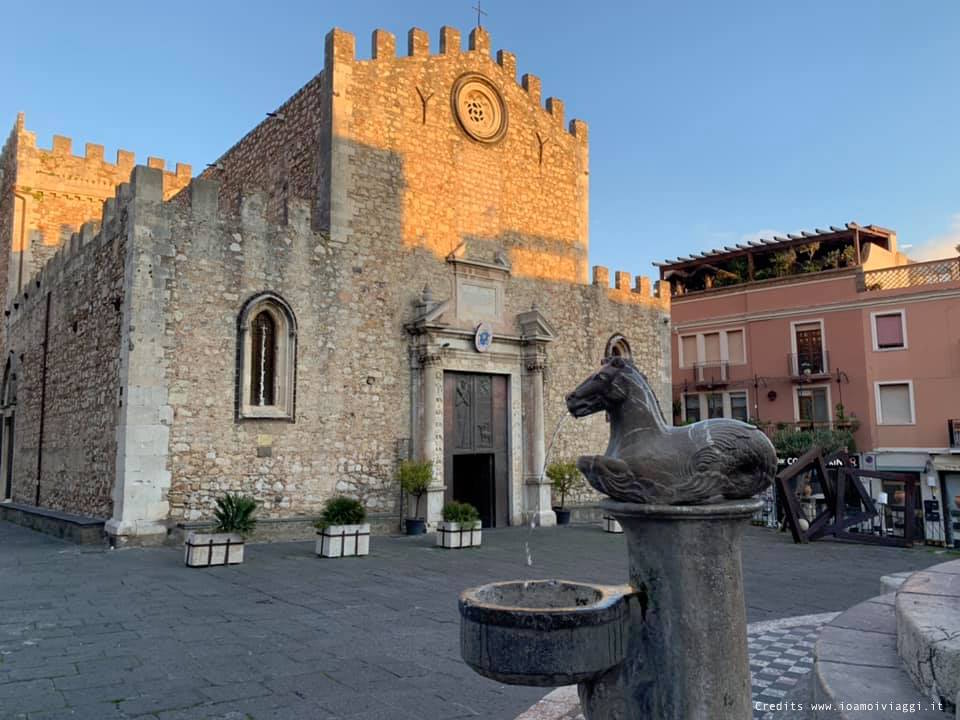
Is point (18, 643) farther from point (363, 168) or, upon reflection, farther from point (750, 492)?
point (363, 168)

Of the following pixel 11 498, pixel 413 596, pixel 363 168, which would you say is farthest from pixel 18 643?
pixel 11 498

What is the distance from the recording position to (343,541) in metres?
10.8

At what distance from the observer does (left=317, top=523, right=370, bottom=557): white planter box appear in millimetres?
10656

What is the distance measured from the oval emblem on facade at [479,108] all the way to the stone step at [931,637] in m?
14.3

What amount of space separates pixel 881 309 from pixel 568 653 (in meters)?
27.0

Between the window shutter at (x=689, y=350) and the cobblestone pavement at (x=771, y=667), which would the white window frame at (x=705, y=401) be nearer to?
the window shutter at (x=689, y=350)

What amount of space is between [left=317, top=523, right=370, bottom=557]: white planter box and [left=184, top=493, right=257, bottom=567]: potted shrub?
3.69 feet

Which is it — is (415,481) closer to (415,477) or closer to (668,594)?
(415,477)

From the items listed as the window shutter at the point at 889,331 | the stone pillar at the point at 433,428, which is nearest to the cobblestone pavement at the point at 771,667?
the stone pillar at the point at 433,428

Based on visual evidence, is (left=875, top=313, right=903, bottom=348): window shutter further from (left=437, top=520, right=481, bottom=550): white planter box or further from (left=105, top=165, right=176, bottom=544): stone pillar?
(left=105, top=165, right=176, bottom=544): stone pillar

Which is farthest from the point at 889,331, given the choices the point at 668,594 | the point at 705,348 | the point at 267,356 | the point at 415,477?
the point at 668,594

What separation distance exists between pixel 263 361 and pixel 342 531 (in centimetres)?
379

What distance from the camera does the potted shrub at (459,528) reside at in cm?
1195

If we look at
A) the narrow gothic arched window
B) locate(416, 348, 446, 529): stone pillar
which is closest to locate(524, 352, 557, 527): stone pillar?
locate(416, 348, 446, 529): stone pillar
